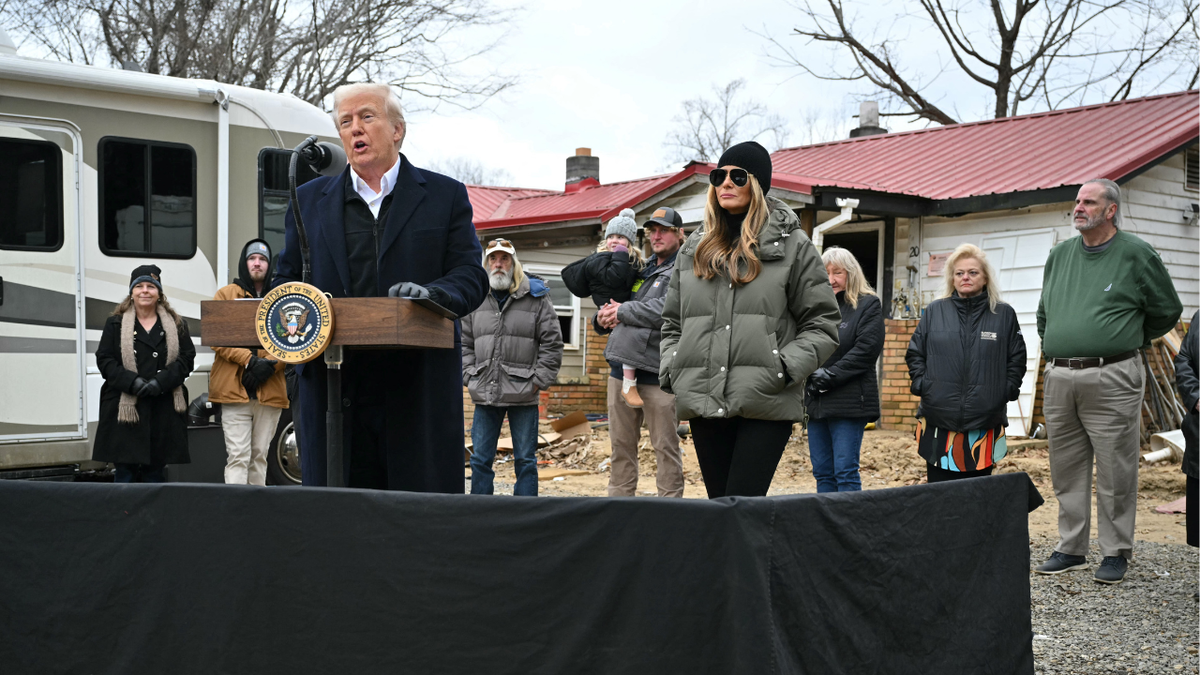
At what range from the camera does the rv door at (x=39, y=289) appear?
21.1 feet

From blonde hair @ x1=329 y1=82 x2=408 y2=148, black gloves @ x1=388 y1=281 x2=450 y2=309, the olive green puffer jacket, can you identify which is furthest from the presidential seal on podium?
the olive green puffer jacket

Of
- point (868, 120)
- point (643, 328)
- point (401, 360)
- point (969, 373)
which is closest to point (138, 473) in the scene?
point (643, 328)

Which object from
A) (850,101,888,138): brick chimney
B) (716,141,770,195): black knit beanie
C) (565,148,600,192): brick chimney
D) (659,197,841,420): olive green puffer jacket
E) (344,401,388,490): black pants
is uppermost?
(850,101,888,138): brick chimney

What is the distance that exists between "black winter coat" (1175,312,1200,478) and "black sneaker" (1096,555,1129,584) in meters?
0.61

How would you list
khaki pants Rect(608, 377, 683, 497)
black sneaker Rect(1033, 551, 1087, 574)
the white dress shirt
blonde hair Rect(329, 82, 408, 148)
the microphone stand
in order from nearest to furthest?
1. the microphone stand
2. blonde hair Rect(329, 82, 408, 148)
3. the white dress shirt
4. black sneaker Rect(1033, 551, 1087, 574)
5. khaki pants Rect(608, 377, 683, 497)

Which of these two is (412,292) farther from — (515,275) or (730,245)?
(515,275)

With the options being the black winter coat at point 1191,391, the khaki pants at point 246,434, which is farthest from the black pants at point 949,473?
the khaki pants at point 246,434

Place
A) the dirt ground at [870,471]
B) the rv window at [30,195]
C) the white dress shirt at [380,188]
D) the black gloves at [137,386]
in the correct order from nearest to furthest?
1. the white dress shirt at [380,188]
2. the black gloves at [137,386]
3. the rv window at [30,195]
4. the dirt ground at [870,471]

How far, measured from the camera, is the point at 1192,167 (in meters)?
13.2

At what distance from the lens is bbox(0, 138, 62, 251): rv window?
254 inches

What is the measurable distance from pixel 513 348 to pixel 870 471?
17.4 ft

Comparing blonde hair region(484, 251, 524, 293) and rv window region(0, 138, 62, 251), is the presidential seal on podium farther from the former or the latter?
rv window region(0, 138, 62, 251)

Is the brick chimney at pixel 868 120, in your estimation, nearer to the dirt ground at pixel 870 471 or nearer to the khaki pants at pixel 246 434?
the dirt ground at pixel 870 471

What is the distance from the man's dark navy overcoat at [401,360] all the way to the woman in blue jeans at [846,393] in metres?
3.09
